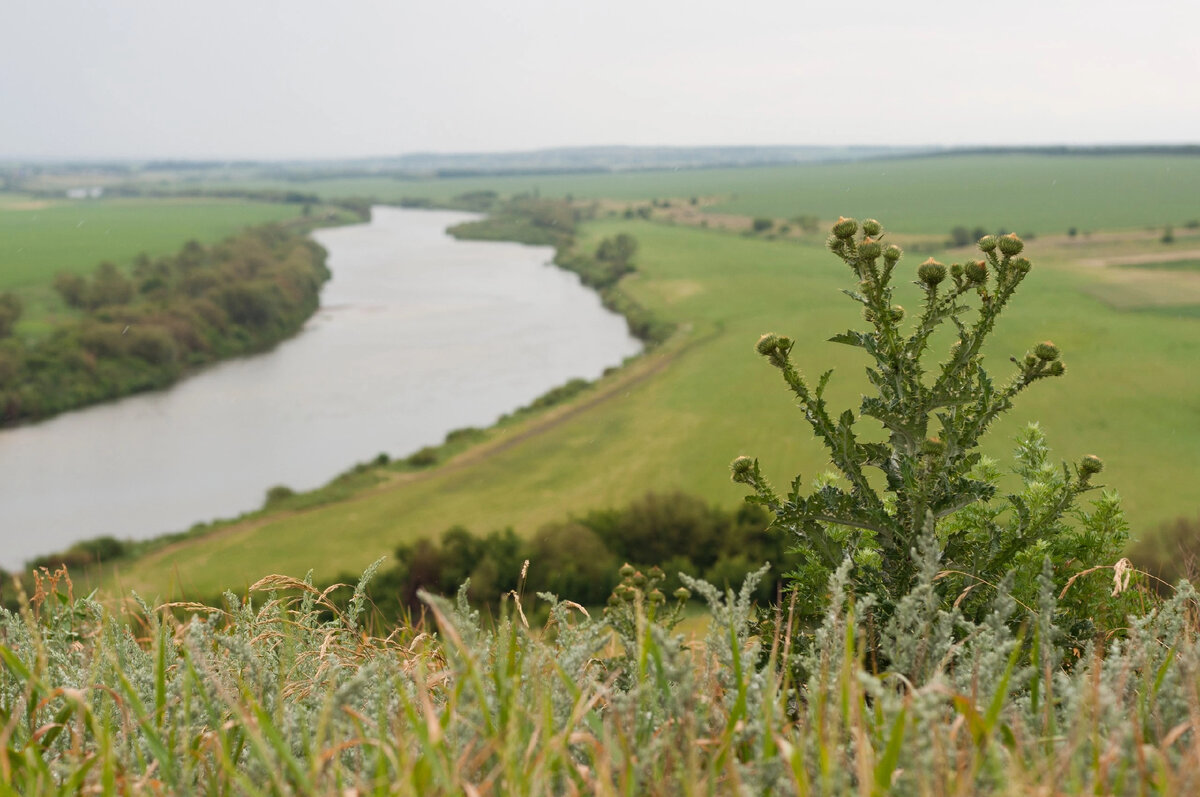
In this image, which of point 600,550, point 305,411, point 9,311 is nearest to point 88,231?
point 9,311

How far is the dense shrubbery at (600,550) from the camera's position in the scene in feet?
111

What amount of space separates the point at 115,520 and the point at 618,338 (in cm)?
4236

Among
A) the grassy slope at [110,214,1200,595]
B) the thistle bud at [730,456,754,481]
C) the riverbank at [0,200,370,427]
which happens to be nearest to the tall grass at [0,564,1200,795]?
the thistle bud at [730,456,754,481]

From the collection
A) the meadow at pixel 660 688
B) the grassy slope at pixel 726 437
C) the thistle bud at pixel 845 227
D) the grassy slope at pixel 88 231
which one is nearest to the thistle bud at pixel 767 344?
the meadow at pixel 660 688

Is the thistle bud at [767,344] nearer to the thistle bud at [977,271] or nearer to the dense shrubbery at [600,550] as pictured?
the thistle bud at [977,271]

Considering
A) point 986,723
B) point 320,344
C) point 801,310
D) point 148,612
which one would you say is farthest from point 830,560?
point 320,344

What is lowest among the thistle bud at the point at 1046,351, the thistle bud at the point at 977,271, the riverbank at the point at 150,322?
the riverbank at the point at 150,322

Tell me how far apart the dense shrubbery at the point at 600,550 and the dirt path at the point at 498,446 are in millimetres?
9693

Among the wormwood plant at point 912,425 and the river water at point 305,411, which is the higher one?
the wormwood plant at point 912,425

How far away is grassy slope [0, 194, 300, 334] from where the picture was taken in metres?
99.1

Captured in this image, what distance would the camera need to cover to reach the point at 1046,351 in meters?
3.16

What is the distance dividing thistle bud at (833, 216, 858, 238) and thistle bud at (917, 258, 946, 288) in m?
0.28

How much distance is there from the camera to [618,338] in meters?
76.2

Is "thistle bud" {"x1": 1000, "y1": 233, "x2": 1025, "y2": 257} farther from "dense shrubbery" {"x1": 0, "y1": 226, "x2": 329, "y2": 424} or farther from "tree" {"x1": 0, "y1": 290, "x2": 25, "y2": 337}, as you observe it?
"tree" {"x1": 0, "y1": 290, "x2": 25, "y2": 337}
